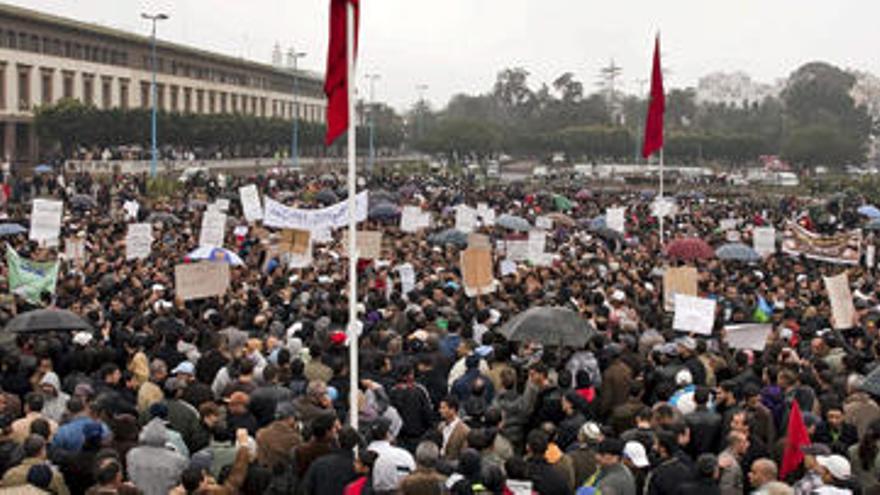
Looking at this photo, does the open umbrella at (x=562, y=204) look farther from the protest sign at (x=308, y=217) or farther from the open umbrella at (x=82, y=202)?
the protest sign at (x=308, y=217)

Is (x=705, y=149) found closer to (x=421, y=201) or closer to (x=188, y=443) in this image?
(x=421, y=201)

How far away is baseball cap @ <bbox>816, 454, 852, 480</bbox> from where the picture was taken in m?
6.99

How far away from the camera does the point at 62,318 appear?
11594 millimetres

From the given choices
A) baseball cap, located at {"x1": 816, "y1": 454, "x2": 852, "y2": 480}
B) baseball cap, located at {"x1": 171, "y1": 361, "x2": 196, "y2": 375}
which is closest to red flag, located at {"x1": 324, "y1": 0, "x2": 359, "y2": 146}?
baseball cap, located at {"x1": 171, "y1": 361, "x2": 196, "y2": 375}

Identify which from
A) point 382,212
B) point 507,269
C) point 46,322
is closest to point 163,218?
point 382,212

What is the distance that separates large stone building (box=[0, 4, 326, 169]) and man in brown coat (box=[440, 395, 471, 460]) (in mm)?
50346

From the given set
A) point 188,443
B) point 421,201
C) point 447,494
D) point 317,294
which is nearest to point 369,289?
point 317,294

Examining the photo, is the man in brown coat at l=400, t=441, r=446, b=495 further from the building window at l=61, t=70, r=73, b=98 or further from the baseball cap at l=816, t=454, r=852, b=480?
the building window at l=61, t=70, r=73, b=98

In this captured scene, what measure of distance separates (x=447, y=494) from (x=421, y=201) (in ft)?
90.7

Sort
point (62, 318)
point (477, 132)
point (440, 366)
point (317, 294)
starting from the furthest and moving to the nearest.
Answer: point (477, 132) < point (317, 294) < point (62, 318) < point (440, 366)

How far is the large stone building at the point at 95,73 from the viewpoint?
58156 mm

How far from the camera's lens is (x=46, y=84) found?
61.9 metres

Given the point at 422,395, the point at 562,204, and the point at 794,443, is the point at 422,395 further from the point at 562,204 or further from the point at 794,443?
the point at 562,204

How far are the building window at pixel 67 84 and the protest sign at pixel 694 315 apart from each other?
2251 inches
